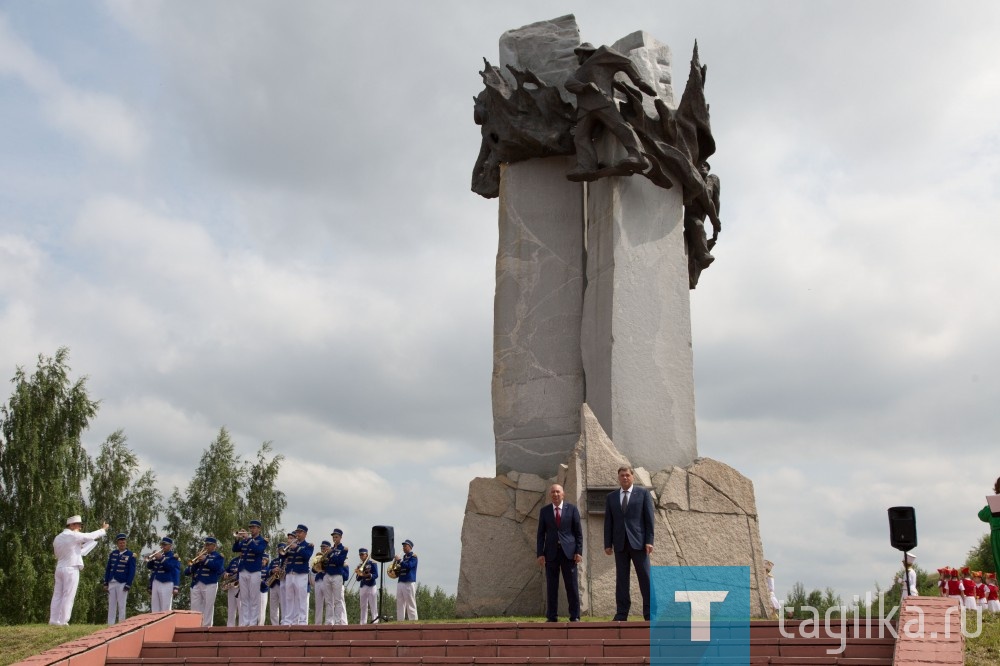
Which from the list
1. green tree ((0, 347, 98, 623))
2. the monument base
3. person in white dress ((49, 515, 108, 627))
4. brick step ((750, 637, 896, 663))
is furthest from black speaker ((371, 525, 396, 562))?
green tree ((0, 347, 98, 623))

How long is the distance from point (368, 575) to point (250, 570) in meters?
1.96

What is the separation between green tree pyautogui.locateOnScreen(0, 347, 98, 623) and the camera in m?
22.6

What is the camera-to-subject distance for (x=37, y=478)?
23.6 m

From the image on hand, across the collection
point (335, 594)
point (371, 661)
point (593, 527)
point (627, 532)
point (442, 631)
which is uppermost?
point (593, 527)

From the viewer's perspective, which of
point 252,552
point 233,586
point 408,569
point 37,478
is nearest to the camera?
point 252,552

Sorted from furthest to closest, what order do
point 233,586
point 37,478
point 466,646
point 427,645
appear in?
point 37,478 < point 233,586 < point 427,645 < point 466,646

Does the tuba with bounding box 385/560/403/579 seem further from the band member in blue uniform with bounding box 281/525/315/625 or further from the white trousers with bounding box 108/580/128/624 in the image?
the white trousers with bounding box 108/580/128/624

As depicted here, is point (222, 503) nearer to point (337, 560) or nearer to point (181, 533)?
point (181, 533)

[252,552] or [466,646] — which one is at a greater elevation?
[252,552]

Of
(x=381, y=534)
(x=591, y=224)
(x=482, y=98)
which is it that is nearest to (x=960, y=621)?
(x=381, y=534)

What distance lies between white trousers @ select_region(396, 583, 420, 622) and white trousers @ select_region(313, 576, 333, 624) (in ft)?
4.25

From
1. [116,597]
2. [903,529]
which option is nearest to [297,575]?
[116,597]

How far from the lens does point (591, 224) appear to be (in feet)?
50.8

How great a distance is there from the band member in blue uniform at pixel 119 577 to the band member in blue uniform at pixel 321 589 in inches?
113
